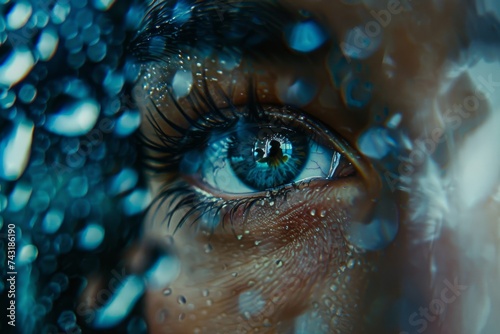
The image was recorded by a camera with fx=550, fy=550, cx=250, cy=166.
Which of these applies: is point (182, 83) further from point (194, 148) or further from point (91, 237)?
point (91, 237)

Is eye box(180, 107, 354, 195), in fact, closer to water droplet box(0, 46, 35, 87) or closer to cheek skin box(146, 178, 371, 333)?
cheek skin box(146, 178, 371, 333)

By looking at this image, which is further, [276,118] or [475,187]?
[276,118]

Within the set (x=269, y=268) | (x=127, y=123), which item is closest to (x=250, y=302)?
(x=269, y=268)

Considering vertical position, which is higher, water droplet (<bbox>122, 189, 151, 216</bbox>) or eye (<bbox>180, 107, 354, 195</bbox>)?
eye (<bbox>180, 107, 354, 195</bbox>)

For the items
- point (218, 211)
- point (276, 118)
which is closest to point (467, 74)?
Result: point (276, 118)

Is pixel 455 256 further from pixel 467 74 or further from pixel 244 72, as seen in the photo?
pixel 244 72

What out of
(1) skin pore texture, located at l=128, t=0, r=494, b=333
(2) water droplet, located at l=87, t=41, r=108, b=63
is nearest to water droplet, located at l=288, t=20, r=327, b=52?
(1) skin pore texture, located at l=128, t=0, r=494, b=333
